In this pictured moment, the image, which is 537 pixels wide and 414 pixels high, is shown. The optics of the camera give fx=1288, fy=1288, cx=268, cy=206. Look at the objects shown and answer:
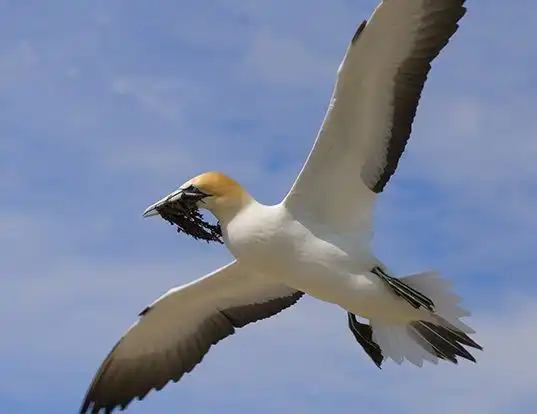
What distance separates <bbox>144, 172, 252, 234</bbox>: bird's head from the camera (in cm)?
1170

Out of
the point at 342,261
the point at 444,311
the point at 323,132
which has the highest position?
the point at 323,132

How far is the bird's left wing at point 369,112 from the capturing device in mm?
10984

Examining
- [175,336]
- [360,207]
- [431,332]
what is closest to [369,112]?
[360,207]

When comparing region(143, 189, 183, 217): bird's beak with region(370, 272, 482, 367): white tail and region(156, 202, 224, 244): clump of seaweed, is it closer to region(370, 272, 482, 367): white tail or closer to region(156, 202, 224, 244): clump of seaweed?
region(156, 202, 224, 244): clump of seaweed

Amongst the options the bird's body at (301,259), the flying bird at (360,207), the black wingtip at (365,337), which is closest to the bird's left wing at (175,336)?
the black wingtip at (365,337)

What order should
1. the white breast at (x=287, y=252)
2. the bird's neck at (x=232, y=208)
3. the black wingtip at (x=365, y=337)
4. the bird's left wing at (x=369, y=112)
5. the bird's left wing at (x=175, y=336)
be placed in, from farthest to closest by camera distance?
the bird's left wing at (x=175, y=336)
the black wingtip at (x=365, y=337)
the bird's neck at (x=232, y=208)
the white breast at (x=287, y=252)
the bird's left wing at (x=369, y=112)

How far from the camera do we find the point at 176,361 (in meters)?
13.9

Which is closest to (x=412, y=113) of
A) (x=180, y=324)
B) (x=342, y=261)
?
(x=342, y=261)

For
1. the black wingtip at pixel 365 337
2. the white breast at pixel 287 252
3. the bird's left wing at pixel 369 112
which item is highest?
the bird's left wing at pixel 369 112

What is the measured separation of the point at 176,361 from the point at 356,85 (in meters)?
4.18

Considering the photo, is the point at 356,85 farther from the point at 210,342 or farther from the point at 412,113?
the point at 210,342

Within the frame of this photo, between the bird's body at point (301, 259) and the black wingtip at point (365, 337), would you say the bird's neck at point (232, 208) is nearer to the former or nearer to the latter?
the bird's body at point (301, 259)

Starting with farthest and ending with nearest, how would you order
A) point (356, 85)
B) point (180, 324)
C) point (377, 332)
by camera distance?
1. point (180, 324)
2. point (377, 332)
3. point (356, 85)

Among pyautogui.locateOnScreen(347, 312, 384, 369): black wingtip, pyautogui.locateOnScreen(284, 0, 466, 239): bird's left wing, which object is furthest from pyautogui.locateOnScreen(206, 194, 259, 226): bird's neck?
pyautogui.locateOnScreen(347, 312, 384, 369): black wingtip
